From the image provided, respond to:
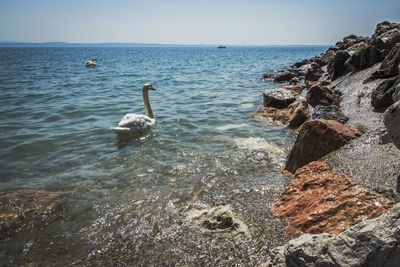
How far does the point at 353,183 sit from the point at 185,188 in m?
2.57

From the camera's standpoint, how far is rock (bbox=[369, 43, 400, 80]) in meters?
6.28

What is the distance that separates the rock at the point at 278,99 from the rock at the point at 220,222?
24.1 feet

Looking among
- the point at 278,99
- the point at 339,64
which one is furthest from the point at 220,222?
→ the point at 339,64

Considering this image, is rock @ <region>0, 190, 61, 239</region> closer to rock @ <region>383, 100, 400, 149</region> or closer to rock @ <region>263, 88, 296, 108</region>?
rock @ <region>383, 100, 400, 149</region>

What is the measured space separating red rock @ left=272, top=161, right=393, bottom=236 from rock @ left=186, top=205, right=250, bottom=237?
56cm

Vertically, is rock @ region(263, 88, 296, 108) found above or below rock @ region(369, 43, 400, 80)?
below

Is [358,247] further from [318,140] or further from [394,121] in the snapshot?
[318,140]

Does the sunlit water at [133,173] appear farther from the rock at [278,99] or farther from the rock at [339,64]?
the rock at [339,64]

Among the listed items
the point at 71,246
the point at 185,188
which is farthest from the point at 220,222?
the point at 71,246

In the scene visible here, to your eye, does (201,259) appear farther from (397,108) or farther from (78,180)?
(78,180)

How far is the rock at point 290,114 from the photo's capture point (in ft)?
24.5

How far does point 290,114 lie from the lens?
8.20 metres

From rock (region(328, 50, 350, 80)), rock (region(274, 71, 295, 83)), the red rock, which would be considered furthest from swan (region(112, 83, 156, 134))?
rock (region(274, 71, 295, 83))

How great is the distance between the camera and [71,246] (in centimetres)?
308
